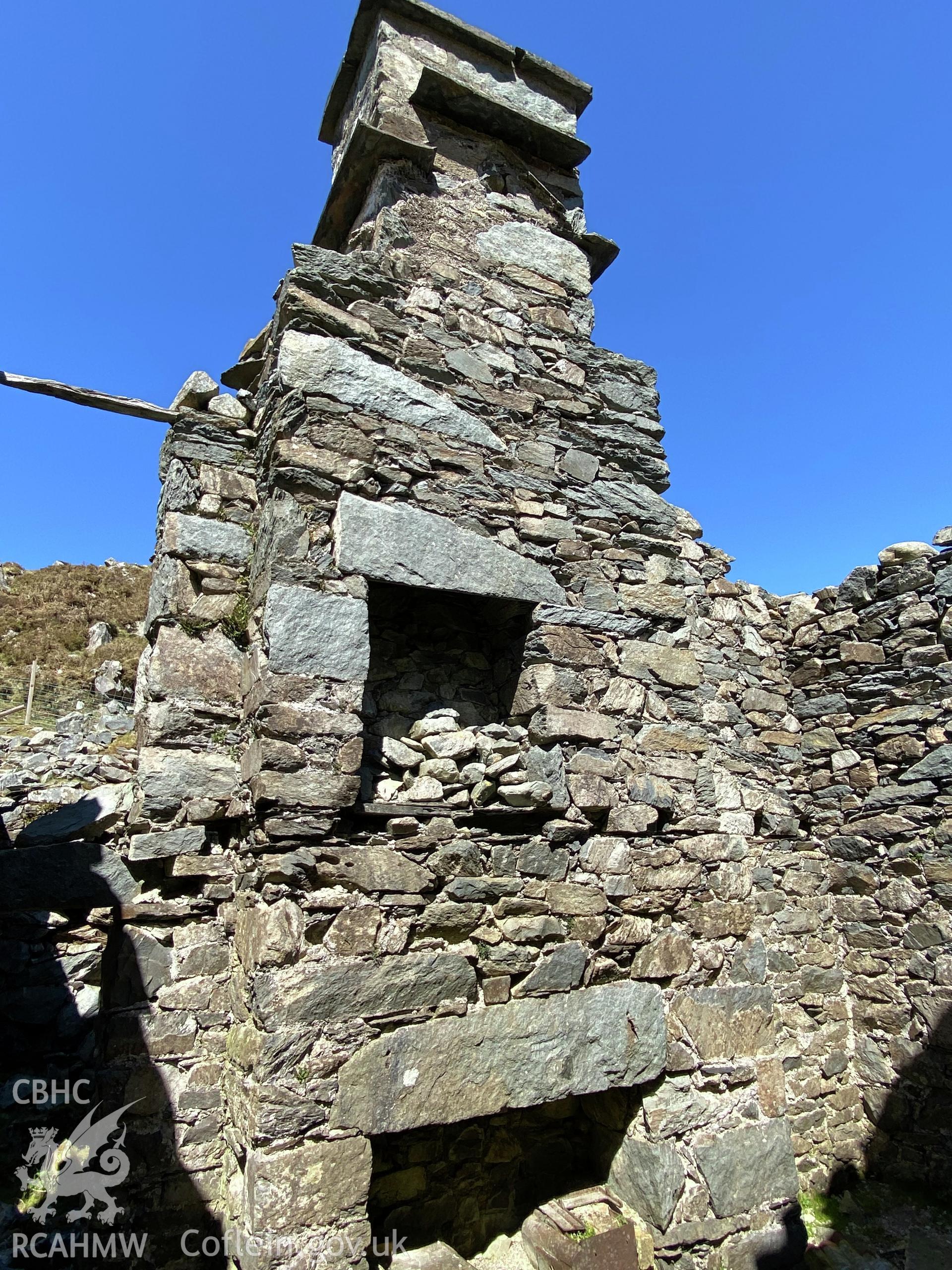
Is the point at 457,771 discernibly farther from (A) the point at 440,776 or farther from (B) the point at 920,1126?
(B) the point at 920,1126

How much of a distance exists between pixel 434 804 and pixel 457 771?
0.74 ft

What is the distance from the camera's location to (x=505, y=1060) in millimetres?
2857

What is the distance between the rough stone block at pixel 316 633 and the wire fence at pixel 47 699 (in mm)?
10337

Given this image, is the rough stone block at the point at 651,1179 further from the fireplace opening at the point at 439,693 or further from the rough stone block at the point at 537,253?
the rough stone block at the point at 537,253

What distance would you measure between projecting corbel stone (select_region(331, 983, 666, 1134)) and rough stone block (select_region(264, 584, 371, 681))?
138 cm

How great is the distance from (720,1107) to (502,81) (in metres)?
6.09

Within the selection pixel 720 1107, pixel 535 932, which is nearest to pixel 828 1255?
pixel 720 1107

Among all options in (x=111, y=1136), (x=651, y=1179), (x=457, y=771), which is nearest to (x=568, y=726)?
(x=457, y=771)

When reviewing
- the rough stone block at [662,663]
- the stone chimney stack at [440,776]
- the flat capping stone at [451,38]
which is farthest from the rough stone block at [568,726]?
the flat capping stone at [451,38]

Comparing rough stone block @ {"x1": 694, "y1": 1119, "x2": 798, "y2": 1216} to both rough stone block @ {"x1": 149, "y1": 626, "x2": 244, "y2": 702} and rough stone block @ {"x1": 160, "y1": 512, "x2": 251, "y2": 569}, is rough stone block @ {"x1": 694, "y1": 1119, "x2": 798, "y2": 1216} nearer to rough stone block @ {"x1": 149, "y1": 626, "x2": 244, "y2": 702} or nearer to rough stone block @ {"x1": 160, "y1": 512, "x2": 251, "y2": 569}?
rough stone block @ {"x1": 149, "y1": 626, "x2": 244, "y2": 702}

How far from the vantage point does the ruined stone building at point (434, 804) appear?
8.91 feet

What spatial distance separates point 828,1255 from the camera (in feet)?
13.6

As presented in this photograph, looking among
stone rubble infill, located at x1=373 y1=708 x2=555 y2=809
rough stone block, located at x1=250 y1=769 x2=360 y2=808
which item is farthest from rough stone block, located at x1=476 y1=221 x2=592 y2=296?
rough stone block, located at x1=250 y1=769 x2=360 y2=808

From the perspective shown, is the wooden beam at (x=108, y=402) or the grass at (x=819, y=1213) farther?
the grass at (x=819, y=1213)
